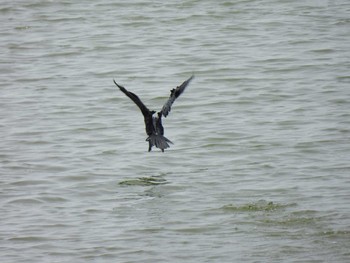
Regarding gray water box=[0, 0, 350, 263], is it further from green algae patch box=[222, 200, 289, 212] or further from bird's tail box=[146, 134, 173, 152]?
bird's tail box=[146, 134, 173, 152]

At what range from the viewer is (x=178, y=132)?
13094 millimetres

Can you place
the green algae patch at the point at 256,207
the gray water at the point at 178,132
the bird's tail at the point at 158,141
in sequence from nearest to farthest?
the gray water at the point at 178,132 < the green algae patch at the point at 256,207 < the bird's tail at the point at 158,141

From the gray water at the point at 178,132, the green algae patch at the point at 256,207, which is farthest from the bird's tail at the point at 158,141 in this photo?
the green algae patch at the point at 256,207

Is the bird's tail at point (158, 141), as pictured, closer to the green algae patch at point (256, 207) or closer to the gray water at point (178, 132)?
the gray water at point (178, 132)

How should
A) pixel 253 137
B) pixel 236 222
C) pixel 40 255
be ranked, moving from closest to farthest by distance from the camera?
pixel 40 255, pixel 236 222, pixel 253 137

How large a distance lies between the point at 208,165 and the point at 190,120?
7.60ft

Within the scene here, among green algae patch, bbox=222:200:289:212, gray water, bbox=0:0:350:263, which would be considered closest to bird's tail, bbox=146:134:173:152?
gray water, bbox=0:0:350:263

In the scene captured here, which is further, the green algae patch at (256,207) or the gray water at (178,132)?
the green algae patch at (256,207)

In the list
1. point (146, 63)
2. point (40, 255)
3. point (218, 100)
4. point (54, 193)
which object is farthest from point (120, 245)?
point (146, 63)

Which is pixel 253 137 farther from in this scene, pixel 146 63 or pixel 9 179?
pixel 146 63

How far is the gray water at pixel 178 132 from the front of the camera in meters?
8.79

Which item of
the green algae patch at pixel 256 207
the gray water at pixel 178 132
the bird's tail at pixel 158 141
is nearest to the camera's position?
the gray water at pixel 178 132

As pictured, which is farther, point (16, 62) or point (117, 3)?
point (117, 3)

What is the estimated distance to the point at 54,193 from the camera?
10.5 metres
